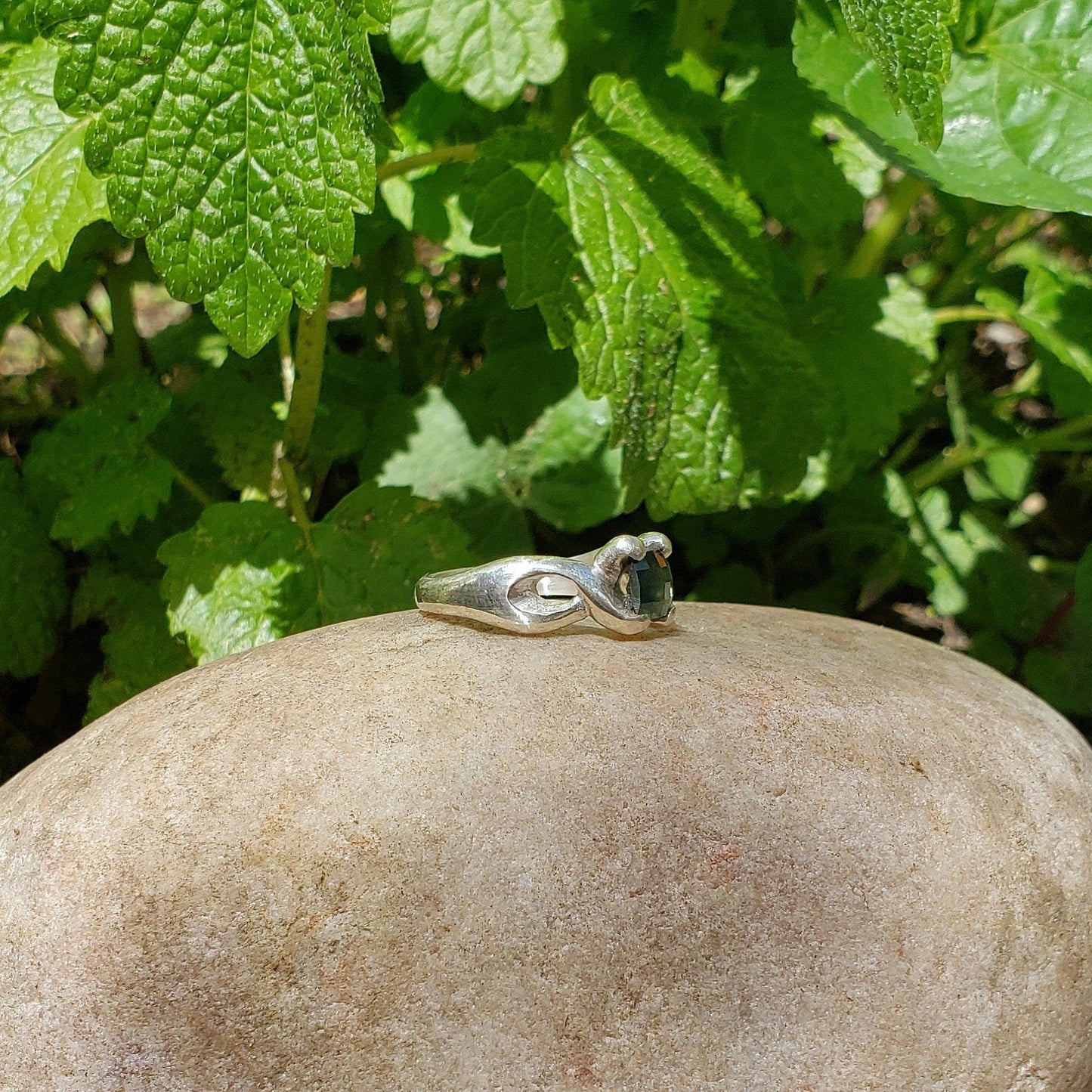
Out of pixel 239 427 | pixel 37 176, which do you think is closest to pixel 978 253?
pixel 239 427

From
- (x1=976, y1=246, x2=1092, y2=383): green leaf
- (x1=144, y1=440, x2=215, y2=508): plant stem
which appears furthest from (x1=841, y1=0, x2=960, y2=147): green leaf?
(x1=144, y1=440, x2=215, y2=508): plant stem

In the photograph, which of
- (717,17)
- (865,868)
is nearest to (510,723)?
(865,868)

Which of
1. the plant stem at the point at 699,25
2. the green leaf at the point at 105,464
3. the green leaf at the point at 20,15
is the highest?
the green leaf at the point at 20,15

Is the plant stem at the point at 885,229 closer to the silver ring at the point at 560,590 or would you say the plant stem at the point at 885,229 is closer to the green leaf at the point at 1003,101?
the green leaf at the point at 1003,101

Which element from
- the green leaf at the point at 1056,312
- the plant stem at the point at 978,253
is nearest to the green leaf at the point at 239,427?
the green leaf at the point at 1056,312

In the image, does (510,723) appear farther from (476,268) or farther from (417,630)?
(476,268)

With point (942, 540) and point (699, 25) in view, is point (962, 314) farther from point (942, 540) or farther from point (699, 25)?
point (699, 25)

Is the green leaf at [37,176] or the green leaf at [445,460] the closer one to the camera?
the green leaf at [37,176]
